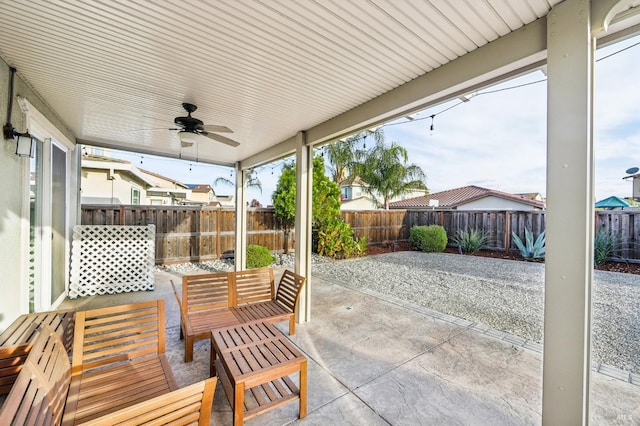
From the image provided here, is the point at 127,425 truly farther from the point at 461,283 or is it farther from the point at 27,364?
the point at 461,283

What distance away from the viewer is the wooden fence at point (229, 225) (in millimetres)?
6988

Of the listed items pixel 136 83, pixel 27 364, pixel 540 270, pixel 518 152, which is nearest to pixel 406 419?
pixel 27 364

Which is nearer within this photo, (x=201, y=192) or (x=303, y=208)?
(x=303, y=208)

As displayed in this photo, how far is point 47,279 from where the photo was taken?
3.80 meters

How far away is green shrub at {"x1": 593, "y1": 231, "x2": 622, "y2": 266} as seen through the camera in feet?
23.6

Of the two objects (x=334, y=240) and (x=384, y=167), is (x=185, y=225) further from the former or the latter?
(x=384, y=167)

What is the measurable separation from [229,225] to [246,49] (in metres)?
6.70

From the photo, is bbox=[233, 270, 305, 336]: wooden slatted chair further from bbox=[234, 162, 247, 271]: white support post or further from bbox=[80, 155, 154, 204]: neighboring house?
bbox=[80, 155, 154, 204]: neighboring house

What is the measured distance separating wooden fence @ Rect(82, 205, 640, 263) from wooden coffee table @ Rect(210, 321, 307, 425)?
5.76 metres

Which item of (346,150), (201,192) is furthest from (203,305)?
(201,192)

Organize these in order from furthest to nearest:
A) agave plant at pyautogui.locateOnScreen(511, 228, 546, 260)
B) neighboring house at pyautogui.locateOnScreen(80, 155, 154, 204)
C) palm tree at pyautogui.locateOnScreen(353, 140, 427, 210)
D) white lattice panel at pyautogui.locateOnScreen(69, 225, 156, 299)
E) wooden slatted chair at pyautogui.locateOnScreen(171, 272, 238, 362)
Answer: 1. palm tree at pyautogui.locateOnScreen(353, 140, 427, 210)
2. neighboring house at pyautogui.locateOnScreen(80, 155, 154, 204)
3. agave plant at pyautogui.locateOnScreen(511, 228, 546, 260)
4. white lattice panel at pyautogui.locateOnScreen(69, 225, 156, 299)
5. wooden slatted chair at pyautogui.locateOnScreen(171, 272, 238, 362)

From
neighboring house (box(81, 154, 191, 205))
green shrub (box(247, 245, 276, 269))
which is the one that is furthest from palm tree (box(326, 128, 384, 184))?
neighboring house (box(81, 154, 191, 205))

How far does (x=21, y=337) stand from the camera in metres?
2.16

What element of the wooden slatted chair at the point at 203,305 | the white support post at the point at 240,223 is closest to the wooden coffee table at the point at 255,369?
the wooden slatted chair at the point at 203,305
